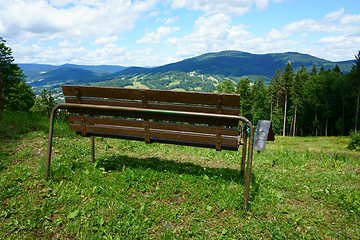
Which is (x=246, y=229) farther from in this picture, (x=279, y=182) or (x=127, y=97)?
(x=127, y=97)

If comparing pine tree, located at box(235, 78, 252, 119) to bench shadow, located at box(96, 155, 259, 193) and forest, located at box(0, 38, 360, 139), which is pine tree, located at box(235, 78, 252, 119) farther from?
bench shadow, located at box(96, 155, 259, 193)

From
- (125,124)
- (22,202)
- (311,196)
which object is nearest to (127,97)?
(125,124)

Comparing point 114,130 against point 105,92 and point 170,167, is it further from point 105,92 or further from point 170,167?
point 170,167

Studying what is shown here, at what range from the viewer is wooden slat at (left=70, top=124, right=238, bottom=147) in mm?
4236

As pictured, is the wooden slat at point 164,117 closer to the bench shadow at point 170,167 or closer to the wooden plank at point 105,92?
the wooden plank at point 105,92

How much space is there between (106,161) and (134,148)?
2312 millimetres

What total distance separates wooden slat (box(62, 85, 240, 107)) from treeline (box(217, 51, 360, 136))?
56.1m

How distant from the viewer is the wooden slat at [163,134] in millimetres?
4236

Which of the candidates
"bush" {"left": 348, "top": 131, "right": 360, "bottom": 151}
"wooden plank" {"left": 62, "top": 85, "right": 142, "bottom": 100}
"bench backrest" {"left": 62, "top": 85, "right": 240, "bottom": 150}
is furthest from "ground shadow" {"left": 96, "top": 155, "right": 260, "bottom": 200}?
"bush" {"left": 348, "top": 131, "right": 360, "bottom": 151}

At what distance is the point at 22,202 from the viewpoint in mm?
3838

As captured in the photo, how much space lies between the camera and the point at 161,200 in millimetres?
4137

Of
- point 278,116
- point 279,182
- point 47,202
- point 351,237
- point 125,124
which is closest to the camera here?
point 351,237

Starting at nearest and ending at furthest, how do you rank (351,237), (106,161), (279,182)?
(351,237)
(279,182)
(106,161)

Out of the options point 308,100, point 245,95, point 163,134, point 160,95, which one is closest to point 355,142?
point 163,134
